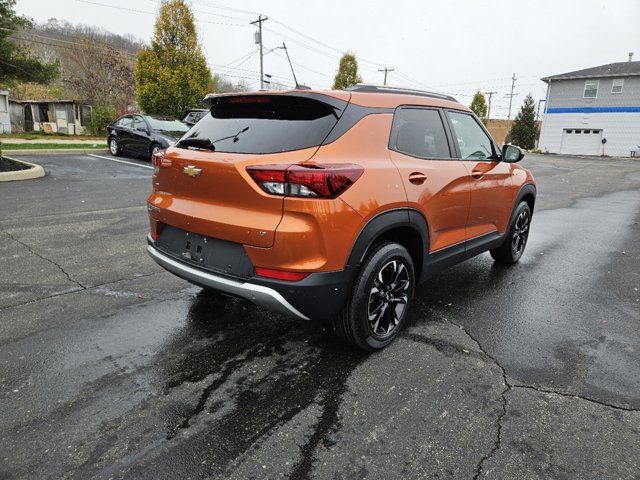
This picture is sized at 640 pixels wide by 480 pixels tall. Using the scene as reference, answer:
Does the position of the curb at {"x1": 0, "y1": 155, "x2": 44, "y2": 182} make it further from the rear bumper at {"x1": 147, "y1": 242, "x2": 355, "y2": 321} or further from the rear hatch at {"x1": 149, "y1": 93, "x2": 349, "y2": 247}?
the rear bumper at {"x1": 147, "y1": 242, "x2": 355, "y2": 321}

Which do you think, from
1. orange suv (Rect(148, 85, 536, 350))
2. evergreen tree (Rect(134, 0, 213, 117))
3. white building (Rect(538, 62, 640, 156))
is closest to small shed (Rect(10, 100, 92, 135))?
evergreen tree (Rect(134, 0, 213, 117))

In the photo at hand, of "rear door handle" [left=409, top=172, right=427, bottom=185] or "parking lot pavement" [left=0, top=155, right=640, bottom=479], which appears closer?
"parking lot pavement" [left=0, top=155, right=640, bottom=479]

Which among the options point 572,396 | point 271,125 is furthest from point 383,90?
point 572,396

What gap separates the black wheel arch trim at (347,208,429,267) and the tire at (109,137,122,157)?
1410 centimetres

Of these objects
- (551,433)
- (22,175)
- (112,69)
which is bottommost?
(551,433)

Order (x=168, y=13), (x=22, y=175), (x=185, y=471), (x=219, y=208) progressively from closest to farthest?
(x=185, y=471), (x=219, y=208), (x=22, y=175), (x=168, y=13)

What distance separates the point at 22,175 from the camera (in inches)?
395

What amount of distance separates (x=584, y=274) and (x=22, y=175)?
11.2 metres

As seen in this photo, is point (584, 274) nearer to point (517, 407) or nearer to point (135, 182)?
point (517, 407)

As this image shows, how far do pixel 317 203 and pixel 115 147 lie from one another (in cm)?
1459

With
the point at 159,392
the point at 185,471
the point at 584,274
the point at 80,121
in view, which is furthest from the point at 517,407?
the point at 80,121

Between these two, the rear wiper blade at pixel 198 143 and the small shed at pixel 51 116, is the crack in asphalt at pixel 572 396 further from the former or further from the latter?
the small shed at pixel 51 116

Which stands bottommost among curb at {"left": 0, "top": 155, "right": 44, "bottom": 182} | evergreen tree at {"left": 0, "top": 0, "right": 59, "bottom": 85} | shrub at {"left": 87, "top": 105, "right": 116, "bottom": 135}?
curb at {"left": 0, "top": 155, "right": 44, "bottom": 182}

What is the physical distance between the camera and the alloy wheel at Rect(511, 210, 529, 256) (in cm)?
519
